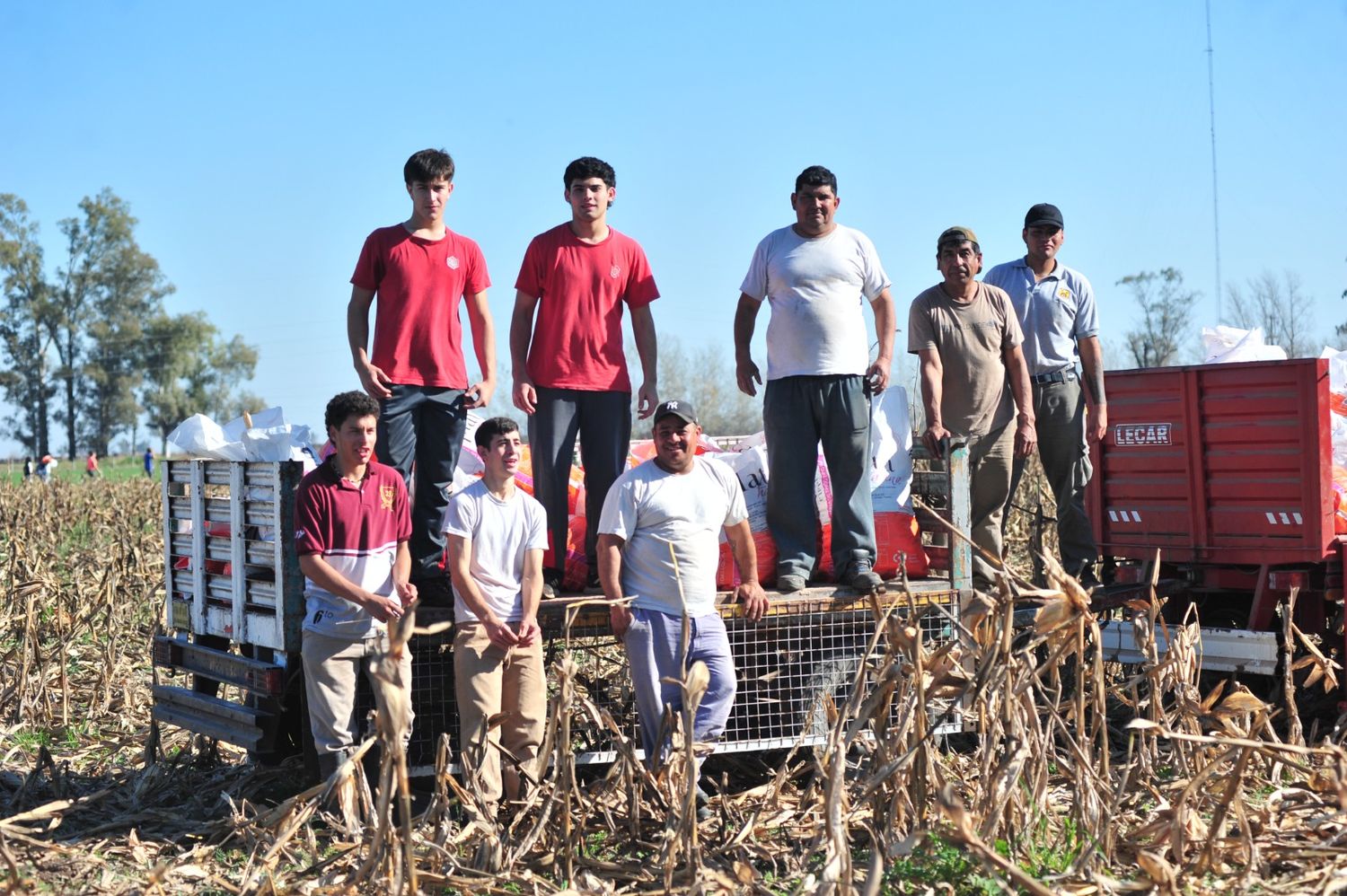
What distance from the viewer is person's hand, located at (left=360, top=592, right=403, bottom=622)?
589cm

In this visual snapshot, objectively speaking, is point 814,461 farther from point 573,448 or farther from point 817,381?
point 573,448

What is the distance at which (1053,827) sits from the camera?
206 inches

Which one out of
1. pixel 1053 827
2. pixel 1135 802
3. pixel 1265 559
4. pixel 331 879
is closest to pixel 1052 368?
pixel 1265 559

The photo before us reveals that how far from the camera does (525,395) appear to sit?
6.70 meters

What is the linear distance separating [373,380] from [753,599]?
Answer: 195 centimetres

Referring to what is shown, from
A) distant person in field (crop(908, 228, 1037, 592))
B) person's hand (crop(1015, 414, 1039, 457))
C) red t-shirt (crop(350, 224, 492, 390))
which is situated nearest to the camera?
red t-shirt (crop(350, 224, 492, 390))

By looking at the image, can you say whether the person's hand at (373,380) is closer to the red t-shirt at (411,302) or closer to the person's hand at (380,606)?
the red t-shirt at (411,302)

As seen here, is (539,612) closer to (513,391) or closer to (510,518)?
(510,518)

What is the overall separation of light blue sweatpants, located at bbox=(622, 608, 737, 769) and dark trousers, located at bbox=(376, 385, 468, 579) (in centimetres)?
107

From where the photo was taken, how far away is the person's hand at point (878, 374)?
23.1ft

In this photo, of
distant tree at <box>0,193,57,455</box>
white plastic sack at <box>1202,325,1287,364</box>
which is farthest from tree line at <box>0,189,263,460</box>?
white plastic sack at <box>1202,325,1287,364</box>

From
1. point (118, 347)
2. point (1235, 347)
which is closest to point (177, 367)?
point (118, 347)

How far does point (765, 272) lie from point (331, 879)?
11.4 feet

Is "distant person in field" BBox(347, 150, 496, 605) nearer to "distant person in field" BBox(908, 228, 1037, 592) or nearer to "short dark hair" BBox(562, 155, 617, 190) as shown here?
"short dark hair" BBox(562, 155, 617, 190)
